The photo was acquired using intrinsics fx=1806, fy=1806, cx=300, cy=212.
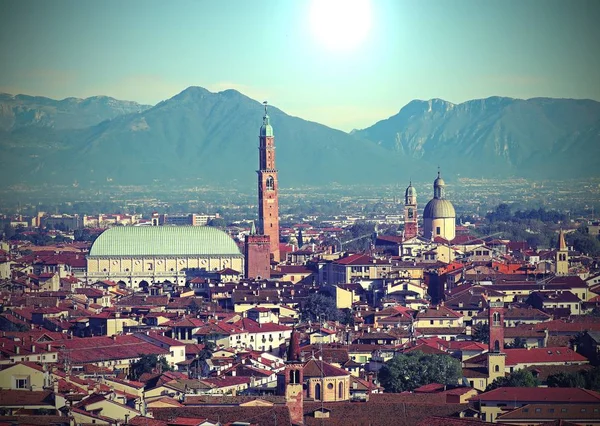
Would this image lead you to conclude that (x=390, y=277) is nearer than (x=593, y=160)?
Yes

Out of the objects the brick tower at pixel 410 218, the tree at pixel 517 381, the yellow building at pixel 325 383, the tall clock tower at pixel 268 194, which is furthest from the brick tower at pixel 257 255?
the yellow building at pixel 325 383

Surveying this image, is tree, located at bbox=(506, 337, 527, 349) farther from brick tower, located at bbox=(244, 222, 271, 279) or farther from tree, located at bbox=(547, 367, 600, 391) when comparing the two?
brick tower, located at bbox=(244, 222, 271, 279)

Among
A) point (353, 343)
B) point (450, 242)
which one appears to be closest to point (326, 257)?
point (450, 242)

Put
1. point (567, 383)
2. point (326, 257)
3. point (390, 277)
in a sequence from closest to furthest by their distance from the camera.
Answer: point (567, 383) < point (390, 277) < point (326, 257)

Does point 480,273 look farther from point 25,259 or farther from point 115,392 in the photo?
point 115,392

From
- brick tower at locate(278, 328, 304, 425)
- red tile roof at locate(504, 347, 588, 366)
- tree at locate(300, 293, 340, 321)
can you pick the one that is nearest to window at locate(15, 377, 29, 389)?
brick tower at locate(278, 328, 304, 425)

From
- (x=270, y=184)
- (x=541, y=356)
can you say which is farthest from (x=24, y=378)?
(x=270, y=184)
